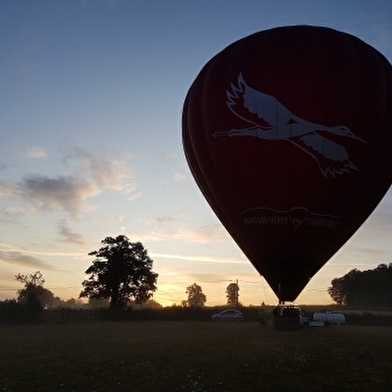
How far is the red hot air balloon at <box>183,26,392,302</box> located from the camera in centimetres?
2061

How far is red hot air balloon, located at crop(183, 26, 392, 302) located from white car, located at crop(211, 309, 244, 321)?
156 ft

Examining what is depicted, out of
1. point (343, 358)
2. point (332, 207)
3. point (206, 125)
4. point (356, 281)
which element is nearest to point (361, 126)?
point (332, 207)

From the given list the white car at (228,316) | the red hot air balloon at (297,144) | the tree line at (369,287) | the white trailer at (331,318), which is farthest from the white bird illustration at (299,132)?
the tree line at (369,287)

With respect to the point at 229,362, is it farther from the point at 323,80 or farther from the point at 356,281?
the point at 356,281

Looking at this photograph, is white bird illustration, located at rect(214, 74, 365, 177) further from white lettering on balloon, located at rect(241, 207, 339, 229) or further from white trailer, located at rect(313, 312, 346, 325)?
white trailer, located at rect(313, 312, 346, 325)

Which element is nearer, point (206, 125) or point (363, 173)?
point (363, 173)

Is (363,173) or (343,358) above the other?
(363,173)

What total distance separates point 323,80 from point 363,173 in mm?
4271

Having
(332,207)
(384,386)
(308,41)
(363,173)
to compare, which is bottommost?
(384,386)

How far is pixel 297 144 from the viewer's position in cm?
2047

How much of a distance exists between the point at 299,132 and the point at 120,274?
60.0 meters

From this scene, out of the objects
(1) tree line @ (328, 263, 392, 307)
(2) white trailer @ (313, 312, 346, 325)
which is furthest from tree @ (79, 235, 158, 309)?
(1) tree line @ (328, 263, 392, 307)

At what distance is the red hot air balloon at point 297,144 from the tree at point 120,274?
5612 cm

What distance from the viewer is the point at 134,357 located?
868 inches
